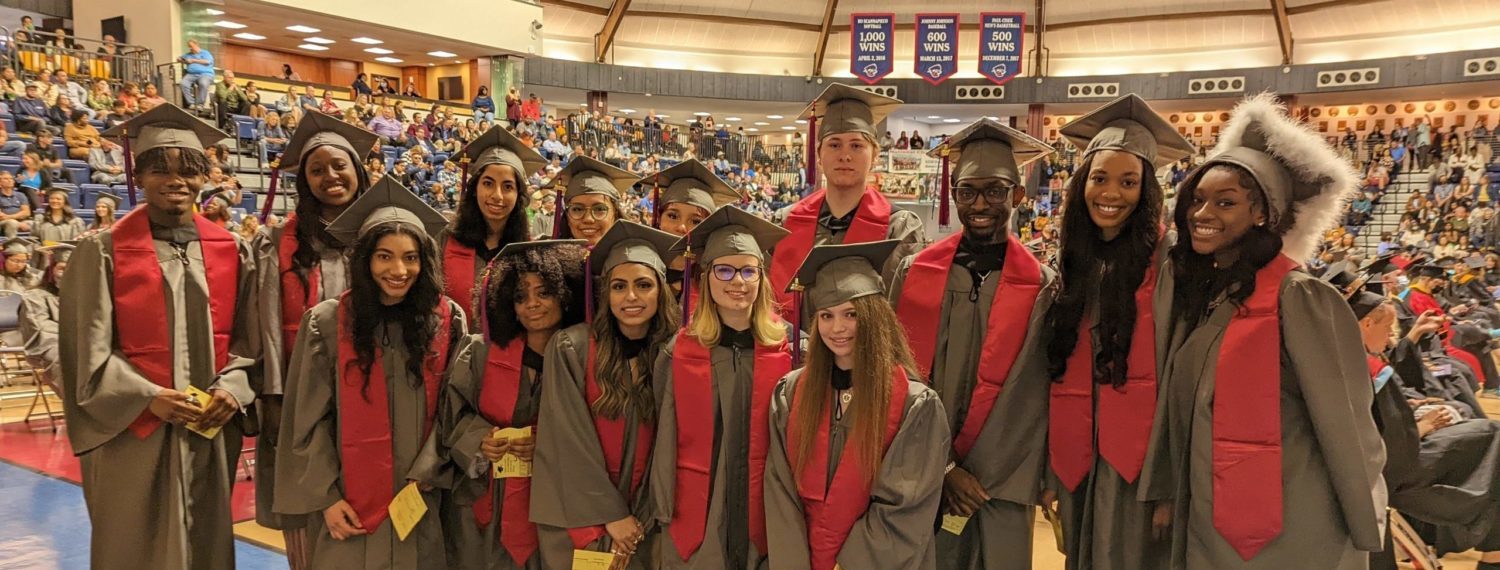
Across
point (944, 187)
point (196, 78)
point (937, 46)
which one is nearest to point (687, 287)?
point (944, 187)

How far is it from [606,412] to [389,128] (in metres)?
13.8

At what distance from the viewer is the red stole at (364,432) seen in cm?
308

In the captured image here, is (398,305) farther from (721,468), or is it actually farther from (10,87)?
(10,87)

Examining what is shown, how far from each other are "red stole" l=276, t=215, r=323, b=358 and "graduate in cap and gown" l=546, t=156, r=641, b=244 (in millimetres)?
958

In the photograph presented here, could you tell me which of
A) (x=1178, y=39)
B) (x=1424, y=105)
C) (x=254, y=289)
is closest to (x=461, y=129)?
(x=254, y=289)

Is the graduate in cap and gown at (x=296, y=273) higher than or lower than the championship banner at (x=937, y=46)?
lower

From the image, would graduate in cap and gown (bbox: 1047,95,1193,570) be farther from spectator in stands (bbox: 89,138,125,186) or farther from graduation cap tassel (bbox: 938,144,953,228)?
spectator in stands (bbox: 89,138,125,186)

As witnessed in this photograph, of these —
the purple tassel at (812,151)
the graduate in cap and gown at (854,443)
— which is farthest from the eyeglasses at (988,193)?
the purple tassel at (812,151)

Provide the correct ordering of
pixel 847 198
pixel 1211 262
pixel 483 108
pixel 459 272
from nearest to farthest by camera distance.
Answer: pixel 1211 262 < pixel 459 272 < pixel 847 198 < pixel 483 108

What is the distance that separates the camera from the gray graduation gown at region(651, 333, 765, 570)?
2.93m

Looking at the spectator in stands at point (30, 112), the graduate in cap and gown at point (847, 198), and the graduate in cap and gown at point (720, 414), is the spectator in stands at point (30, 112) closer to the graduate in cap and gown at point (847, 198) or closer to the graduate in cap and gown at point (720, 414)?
the graduate in cap and gown at point (847, 198)

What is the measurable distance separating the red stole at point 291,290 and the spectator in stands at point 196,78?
12177mm

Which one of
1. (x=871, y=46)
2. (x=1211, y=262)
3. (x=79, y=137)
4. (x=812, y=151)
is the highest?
(x=871, y=46)

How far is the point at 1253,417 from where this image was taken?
2473 millimetres
